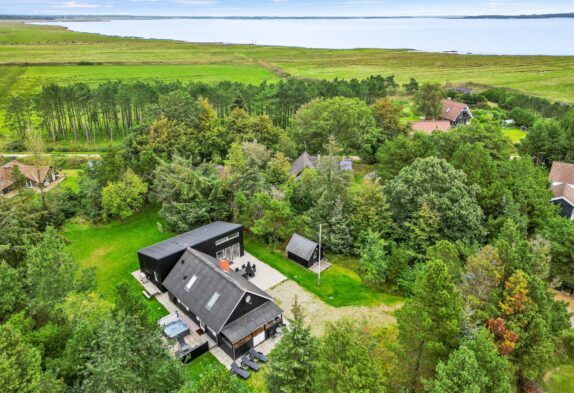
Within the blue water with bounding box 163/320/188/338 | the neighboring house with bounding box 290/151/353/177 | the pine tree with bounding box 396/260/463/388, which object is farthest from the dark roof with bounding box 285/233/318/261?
the neighboring house with bounding box 290/151/353/177

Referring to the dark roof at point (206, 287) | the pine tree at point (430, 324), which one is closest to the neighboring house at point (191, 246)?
the dark roof at point (206, 287)

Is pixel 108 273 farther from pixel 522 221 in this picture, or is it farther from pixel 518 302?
pixel 522 221

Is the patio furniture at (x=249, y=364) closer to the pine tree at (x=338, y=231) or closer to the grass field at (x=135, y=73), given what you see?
the pine tree at (x=338, y=231)

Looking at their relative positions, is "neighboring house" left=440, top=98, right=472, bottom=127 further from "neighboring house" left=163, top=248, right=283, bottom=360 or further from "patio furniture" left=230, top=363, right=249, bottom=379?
"patio furniture" left=230, top=363, right=249, bottom=379

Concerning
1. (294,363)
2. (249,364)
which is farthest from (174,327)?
(294,363)

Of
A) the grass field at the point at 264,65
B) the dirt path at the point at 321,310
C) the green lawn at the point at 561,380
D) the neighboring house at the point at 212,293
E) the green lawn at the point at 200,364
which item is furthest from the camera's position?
the grass field at the point at 264,65

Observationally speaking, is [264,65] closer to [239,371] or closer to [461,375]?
[239,371]
